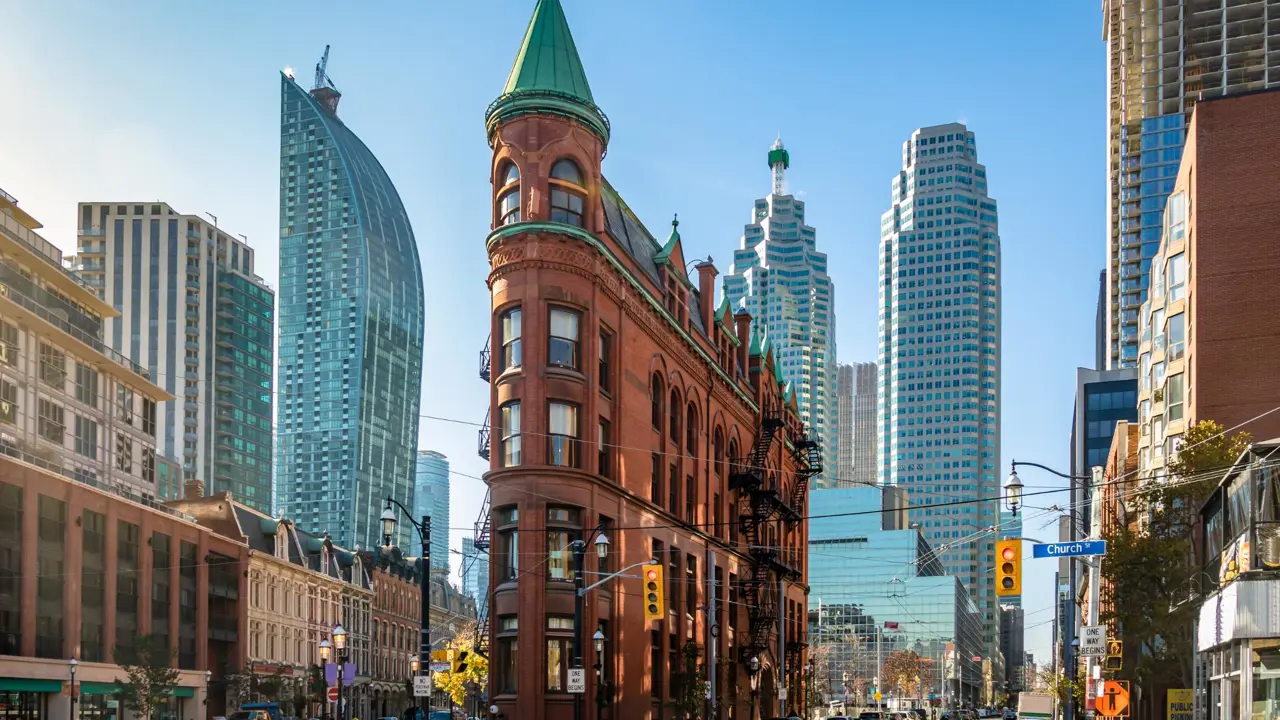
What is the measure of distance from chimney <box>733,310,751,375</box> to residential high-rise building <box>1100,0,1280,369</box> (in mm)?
108342

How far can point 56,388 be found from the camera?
7694 cm

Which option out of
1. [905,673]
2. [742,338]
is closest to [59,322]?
[742,338]

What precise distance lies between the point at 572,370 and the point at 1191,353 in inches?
1208

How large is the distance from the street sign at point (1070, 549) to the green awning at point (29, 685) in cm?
4714

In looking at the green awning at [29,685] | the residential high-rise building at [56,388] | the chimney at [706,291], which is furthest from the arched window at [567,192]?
the green awning at [29,685]

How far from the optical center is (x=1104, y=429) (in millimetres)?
146750

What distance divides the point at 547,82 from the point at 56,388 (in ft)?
138

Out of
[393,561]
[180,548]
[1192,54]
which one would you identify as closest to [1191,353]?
[180,548]

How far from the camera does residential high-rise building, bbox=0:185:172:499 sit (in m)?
68.4

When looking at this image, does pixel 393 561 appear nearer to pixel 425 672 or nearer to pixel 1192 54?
pixel 425 672

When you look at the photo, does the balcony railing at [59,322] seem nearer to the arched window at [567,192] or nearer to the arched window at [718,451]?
the arched window at [567,192]

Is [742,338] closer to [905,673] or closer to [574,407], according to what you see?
[574,407]

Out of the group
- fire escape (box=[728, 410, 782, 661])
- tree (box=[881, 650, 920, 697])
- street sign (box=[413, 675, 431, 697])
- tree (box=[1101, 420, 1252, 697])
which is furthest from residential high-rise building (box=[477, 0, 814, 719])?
tree (box=[881, 650, 920, 697])

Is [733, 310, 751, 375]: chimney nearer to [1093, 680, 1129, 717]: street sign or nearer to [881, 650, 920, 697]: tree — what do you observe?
[1093, 680, 1129, 717]: street sign
